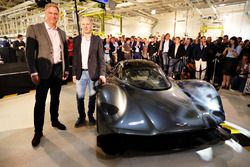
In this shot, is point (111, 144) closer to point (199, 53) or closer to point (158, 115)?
point (158, 115)

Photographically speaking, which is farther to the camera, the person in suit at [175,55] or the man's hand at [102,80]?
the person in suit at [175,55]

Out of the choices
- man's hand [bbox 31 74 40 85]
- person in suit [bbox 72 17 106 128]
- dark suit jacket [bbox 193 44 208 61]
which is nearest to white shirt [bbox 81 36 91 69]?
person in suit [bbox 72 17 106 128]

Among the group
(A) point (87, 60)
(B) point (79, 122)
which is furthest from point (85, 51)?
(B) point (79, 122)

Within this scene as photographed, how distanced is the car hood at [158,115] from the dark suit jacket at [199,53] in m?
3.77

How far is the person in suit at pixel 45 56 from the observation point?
188 centimetres

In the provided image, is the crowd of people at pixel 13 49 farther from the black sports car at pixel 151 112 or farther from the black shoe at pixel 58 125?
the black sports car at pixel 151 112

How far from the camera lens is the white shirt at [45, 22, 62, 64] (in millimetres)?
1998

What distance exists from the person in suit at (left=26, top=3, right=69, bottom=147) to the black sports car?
2.06ft

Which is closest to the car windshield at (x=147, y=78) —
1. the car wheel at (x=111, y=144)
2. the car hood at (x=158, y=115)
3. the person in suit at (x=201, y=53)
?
the car hood at (x=158, y=115)

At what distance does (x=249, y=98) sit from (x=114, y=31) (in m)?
11.0

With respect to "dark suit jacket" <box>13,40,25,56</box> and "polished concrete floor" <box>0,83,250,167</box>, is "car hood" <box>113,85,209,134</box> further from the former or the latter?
"dark suit jacket" <box>13,40,25,56</box>

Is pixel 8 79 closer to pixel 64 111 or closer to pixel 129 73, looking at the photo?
pixel 64 111

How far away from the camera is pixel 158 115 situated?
5.81 ft

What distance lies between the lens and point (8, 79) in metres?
4.02
